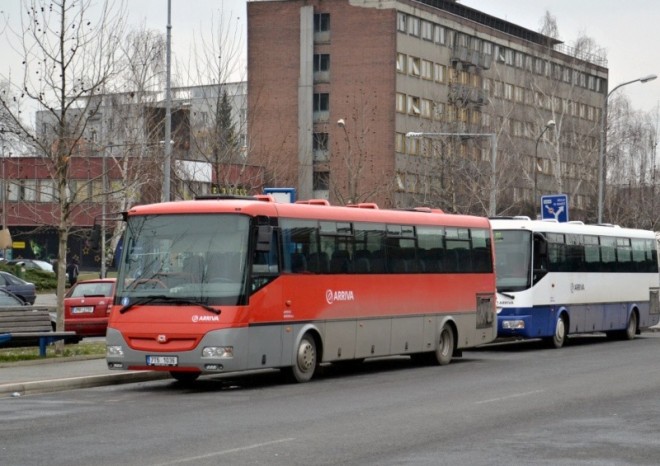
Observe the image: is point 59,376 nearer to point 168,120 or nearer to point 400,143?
point 168,120

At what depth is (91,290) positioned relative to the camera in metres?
35.8

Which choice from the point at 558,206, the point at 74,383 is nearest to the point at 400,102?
the point at 558,206

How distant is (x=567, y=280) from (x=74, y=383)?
55.6 ft

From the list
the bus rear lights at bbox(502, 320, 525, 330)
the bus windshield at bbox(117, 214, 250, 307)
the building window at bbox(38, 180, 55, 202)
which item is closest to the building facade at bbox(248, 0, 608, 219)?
the building window at bbox(38, 180, 55, 202)

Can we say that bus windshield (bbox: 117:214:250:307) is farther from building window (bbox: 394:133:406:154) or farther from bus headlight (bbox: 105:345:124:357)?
building window (bbox: 394:133:406:154)

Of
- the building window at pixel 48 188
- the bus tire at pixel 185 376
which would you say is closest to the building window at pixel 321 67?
the building window at pixel 48 188

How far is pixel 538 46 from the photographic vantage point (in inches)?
4225

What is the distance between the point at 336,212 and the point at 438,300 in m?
4.15

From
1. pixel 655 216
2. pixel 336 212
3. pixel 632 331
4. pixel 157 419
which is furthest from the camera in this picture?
pixel 655 216

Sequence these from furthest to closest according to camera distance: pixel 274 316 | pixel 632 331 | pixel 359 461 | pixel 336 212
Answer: pixel 632 331
pixel 336 212
pixel 274 316
pixel 359 461

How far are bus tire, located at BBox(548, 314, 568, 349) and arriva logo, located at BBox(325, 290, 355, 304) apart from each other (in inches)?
442

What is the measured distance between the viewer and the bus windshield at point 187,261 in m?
21.2

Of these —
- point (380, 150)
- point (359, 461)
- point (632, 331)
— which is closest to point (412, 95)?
point (380, 150)

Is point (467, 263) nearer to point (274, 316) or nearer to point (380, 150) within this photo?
point (274, 316)
